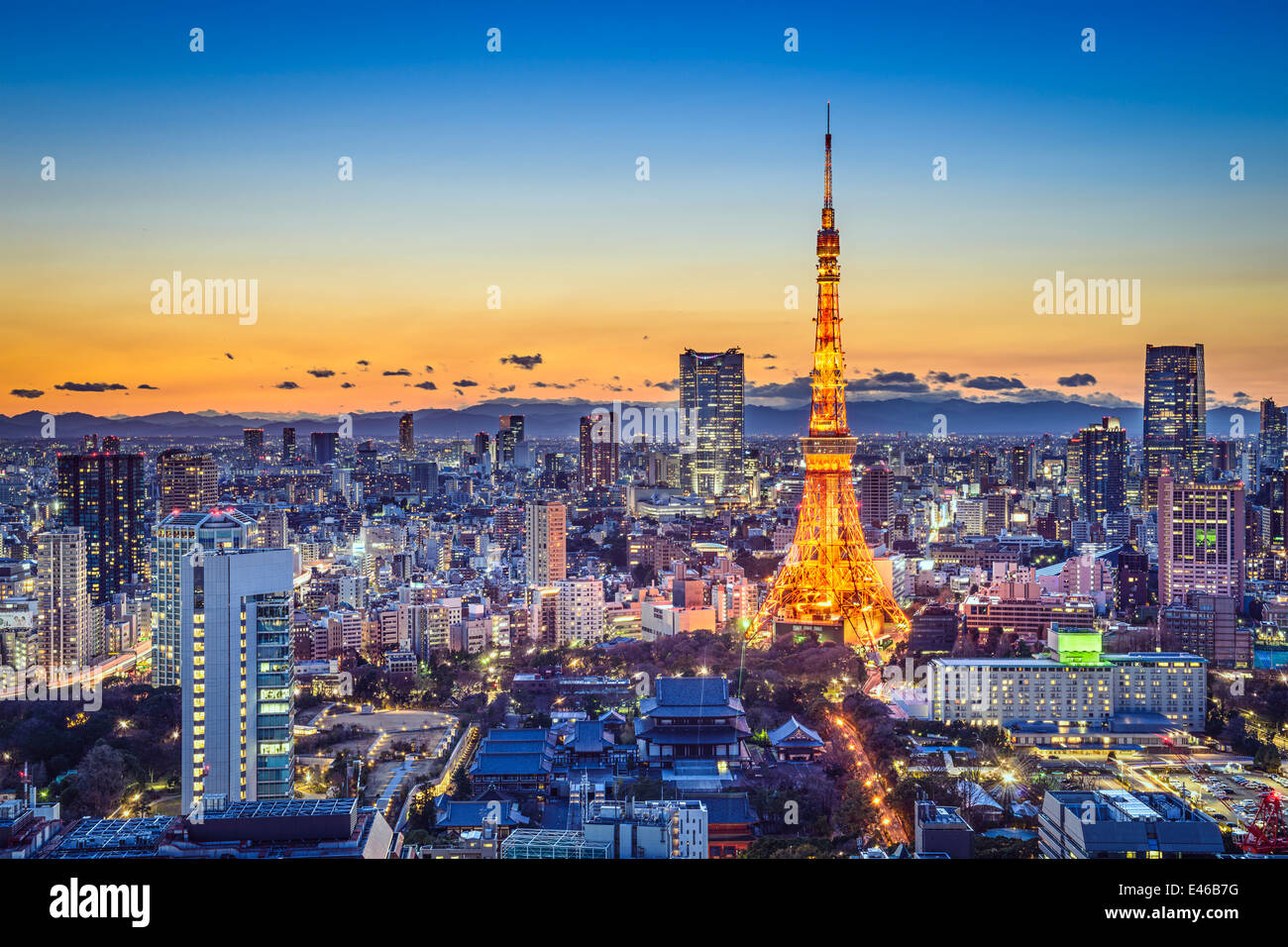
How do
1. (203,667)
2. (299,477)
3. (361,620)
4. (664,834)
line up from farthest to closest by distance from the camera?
(299,477) < (361,620) < (203,667) < (664,834)

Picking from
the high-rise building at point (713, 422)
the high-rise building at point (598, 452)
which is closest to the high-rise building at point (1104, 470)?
the high-rise building at point (713, 422)

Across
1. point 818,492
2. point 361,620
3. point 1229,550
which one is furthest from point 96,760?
point 1229,550

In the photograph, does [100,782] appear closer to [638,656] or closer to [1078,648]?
[638,656]

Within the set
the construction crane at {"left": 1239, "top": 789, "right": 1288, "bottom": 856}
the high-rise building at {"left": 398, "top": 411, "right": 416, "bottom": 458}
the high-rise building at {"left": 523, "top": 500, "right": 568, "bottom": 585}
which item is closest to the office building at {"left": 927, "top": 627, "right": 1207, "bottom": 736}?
the construction crane at {"left": 1239, "top": 789, "right": 1288, "bottom": 856}

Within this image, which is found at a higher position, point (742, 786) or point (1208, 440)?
point (1208, 440)

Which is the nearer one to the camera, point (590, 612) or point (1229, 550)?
point (590, 612)
